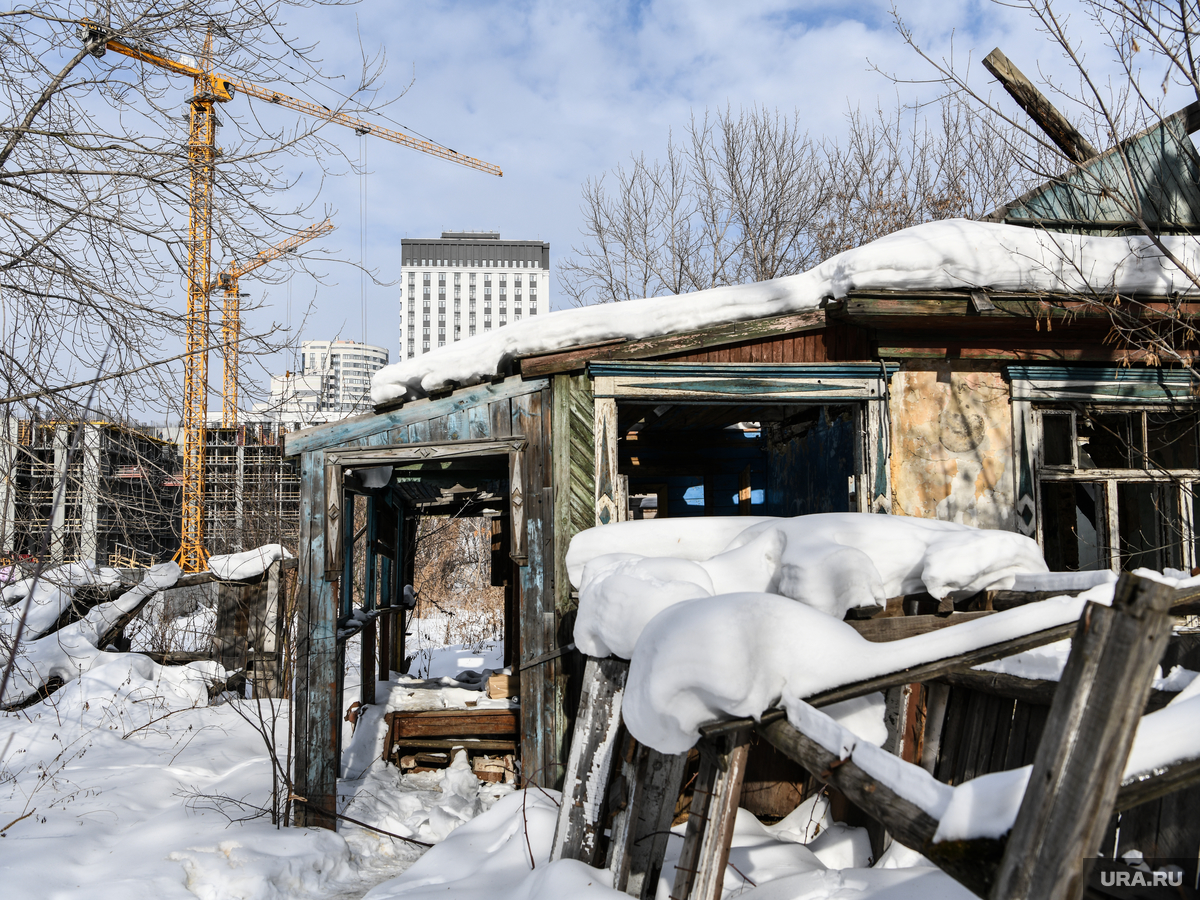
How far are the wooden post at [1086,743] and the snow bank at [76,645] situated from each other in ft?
31.9

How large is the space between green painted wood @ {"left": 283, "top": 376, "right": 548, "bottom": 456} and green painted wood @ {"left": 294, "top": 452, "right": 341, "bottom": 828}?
0.43 feet

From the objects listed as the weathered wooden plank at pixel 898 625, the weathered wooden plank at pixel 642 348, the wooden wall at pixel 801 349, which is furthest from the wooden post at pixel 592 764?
the wooden wall at pixel 801 349

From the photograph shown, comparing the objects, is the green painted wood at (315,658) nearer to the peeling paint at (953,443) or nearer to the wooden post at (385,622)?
the wooden post at (385,622)

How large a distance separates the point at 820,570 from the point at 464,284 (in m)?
135

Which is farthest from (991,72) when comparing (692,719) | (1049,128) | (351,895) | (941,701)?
(351,895)

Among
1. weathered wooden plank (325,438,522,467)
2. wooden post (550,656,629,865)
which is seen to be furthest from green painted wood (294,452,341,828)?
wooden post (550,656,629,865)

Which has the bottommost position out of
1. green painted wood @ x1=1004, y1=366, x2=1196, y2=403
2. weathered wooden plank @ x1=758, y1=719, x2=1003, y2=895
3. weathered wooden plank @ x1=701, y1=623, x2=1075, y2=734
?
weathered wooden plank @ x1=758, y1=719, x2=1003, y2=895

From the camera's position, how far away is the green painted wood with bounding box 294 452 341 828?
19.2ft

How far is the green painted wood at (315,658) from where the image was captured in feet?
19.2

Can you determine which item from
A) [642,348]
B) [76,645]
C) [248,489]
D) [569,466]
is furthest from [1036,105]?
[248,489]

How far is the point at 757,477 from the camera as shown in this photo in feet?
34.4

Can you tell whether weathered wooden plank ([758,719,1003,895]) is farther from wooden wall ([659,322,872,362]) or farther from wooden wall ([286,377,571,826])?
wooden wall ([659,322,872,362])

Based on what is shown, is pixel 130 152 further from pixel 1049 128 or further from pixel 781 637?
pixel 1049 128

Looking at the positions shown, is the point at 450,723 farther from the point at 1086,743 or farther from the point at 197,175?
the point at 1086,743
